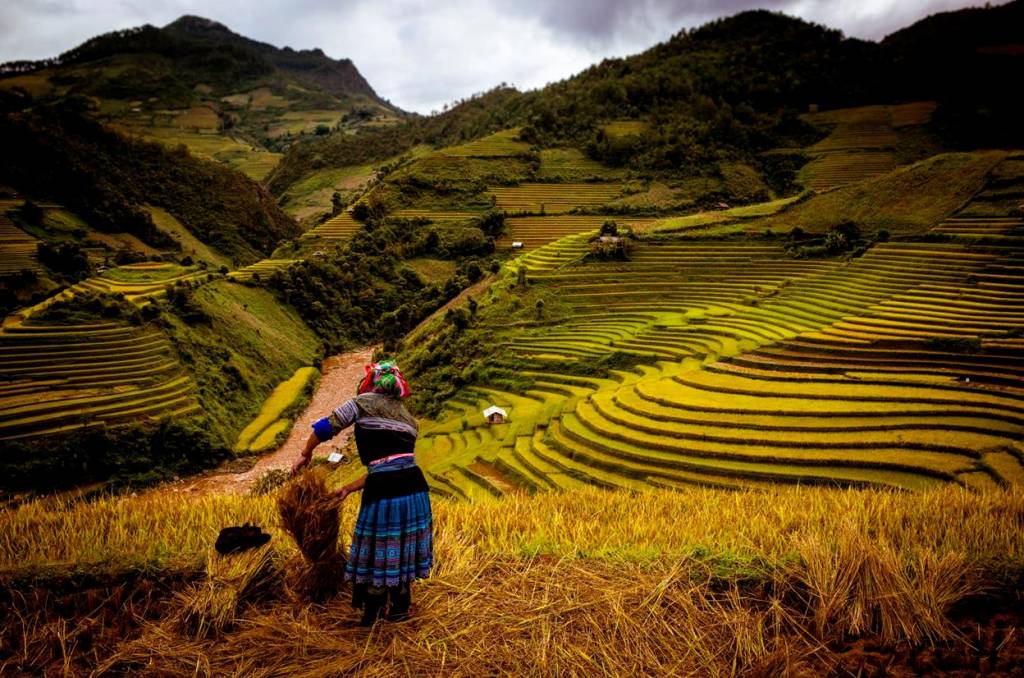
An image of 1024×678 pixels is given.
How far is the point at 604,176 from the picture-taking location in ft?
198

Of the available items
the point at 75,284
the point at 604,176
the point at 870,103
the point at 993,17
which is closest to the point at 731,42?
the point at 870,103

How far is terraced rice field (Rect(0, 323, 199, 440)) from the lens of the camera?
19.2 m

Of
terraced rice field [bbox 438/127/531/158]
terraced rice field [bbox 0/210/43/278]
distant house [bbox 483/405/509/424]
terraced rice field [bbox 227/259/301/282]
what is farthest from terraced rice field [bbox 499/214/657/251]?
terraced rice field [bbox 0/210/43/278]

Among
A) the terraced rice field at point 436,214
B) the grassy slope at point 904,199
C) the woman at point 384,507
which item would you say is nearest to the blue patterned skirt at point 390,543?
the woman at point 384,507

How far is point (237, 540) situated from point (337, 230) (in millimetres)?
50138

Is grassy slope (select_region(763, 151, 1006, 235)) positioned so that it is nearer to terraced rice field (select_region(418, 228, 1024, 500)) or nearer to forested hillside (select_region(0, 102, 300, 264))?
terraced rice field (select_region(418, 228, 1024, 500))

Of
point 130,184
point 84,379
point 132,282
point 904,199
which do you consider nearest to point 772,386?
point 904,199

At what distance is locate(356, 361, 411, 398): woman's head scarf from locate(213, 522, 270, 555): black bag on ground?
1.12 meters

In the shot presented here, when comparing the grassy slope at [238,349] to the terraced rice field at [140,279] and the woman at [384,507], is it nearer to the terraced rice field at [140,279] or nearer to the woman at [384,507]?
the terraced rice field at [140,279]

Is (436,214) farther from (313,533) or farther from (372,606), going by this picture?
(372,606)

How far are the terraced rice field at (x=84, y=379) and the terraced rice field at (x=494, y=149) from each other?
44.9m

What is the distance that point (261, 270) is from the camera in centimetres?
3944

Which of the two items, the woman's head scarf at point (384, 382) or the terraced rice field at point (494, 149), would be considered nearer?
the woman's head scarf at point (384, 382)

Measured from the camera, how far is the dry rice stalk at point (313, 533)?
2.86 metres
